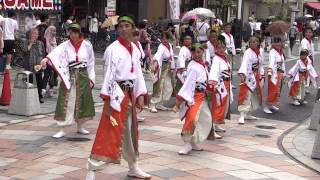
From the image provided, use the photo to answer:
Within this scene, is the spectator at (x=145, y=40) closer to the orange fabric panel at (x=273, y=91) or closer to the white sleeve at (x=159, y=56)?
the orange fabric panel at (x=273, y=91)

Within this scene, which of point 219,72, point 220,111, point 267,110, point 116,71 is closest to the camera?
point 116,71

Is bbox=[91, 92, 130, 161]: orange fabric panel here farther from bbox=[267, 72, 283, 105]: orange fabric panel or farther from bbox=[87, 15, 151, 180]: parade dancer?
bbox=[267, 72, 283, 105]: orange fabric panel

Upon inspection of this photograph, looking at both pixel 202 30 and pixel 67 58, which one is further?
pixel 202 30

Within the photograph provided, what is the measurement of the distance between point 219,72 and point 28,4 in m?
11.8

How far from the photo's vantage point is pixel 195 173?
693 cm

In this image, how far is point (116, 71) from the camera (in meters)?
6.29

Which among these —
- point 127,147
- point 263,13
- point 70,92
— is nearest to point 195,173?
point 127,147

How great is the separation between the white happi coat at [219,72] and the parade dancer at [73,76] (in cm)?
186

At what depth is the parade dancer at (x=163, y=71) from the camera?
11008 mm

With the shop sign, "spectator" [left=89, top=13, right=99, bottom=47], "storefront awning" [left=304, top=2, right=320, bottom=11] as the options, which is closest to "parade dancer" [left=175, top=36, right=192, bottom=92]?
the shop sign

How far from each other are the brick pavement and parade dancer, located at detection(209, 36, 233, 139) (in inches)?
15.5

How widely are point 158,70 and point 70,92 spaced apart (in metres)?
2.90

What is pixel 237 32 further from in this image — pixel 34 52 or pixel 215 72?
pixel 215 72

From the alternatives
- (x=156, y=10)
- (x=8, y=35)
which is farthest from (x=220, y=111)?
(x=156, y=10)
